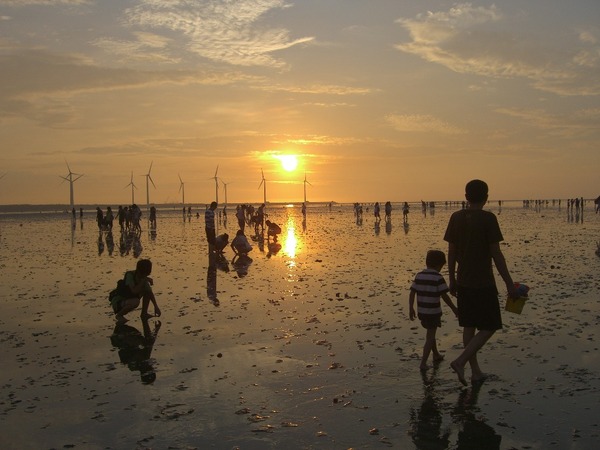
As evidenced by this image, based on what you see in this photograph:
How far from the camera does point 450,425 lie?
6.21m

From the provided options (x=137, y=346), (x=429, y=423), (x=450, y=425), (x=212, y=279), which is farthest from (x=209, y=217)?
(x=450, y=425)

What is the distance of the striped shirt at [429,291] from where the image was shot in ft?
26.8

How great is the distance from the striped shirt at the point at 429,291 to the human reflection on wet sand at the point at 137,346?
4.06 meters

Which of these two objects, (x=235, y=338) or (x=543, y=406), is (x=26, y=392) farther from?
(x=543, y=406)

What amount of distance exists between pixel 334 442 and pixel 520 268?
16175mm

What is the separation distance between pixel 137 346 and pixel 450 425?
234 inches

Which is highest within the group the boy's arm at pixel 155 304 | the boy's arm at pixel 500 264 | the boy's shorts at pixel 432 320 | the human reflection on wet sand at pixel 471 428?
the boy's arm at pixel 500 264

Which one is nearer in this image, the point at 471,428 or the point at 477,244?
the point at 471,428

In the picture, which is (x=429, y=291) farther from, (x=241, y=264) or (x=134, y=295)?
(x=241, y=264)

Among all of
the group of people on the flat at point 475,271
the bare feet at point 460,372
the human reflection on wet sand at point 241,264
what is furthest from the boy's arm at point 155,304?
the human reflection on wet sand at point 241,264

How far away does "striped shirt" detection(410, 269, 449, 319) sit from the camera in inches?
322

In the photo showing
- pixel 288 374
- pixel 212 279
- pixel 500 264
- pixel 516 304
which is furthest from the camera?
pixel 212 279

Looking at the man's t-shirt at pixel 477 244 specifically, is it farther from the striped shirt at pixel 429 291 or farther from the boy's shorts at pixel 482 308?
the striped shirt at pixel 429 291

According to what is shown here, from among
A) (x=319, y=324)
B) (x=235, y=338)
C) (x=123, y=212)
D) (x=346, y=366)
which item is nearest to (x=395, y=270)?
(x=319, y=324)
